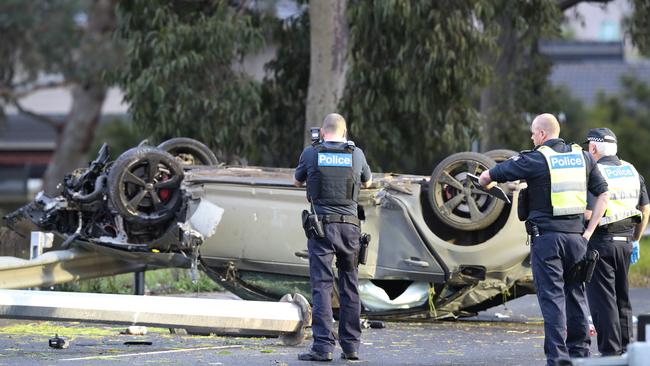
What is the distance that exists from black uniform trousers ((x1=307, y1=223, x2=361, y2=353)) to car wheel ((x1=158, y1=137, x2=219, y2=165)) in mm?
3201

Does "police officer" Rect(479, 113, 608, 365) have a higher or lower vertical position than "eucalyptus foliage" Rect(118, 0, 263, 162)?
lower

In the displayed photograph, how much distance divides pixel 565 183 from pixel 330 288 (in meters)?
1.86

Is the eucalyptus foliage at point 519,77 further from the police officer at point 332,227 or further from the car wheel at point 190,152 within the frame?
the police officer at point 332,227

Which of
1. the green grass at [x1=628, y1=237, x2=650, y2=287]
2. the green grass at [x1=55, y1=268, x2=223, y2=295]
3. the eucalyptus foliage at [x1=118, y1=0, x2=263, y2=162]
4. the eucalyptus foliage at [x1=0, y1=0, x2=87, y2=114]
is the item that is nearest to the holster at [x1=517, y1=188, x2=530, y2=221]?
the green grass at [x1=55, y1=268, x2=223, y2=295]

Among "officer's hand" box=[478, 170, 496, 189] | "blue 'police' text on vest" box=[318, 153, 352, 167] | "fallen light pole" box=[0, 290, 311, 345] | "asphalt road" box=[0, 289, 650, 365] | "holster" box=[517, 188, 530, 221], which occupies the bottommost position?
"asphalt road" box=[0, 289, 650, 365]

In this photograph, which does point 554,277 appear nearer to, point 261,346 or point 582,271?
point 582,271

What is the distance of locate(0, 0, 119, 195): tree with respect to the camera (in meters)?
35.5

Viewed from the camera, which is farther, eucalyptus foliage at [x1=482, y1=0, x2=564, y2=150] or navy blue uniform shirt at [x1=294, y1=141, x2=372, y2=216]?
eucalyptus foliage at [x1=482, y1=0, x2=564, y2=150]

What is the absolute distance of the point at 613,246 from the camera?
9180 mm

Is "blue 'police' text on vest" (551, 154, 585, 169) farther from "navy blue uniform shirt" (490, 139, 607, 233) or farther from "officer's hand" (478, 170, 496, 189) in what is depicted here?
"officer's hand" (478, 170, 496, 189)

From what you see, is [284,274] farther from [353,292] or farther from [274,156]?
[274,156]

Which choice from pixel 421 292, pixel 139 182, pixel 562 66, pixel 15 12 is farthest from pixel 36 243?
pixel 562 66

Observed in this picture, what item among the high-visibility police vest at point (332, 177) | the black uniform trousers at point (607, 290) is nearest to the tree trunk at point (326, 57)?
the high-visibility police vest at point (332, 177)

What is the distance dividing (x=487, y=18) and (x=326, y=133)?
33.9 feet
